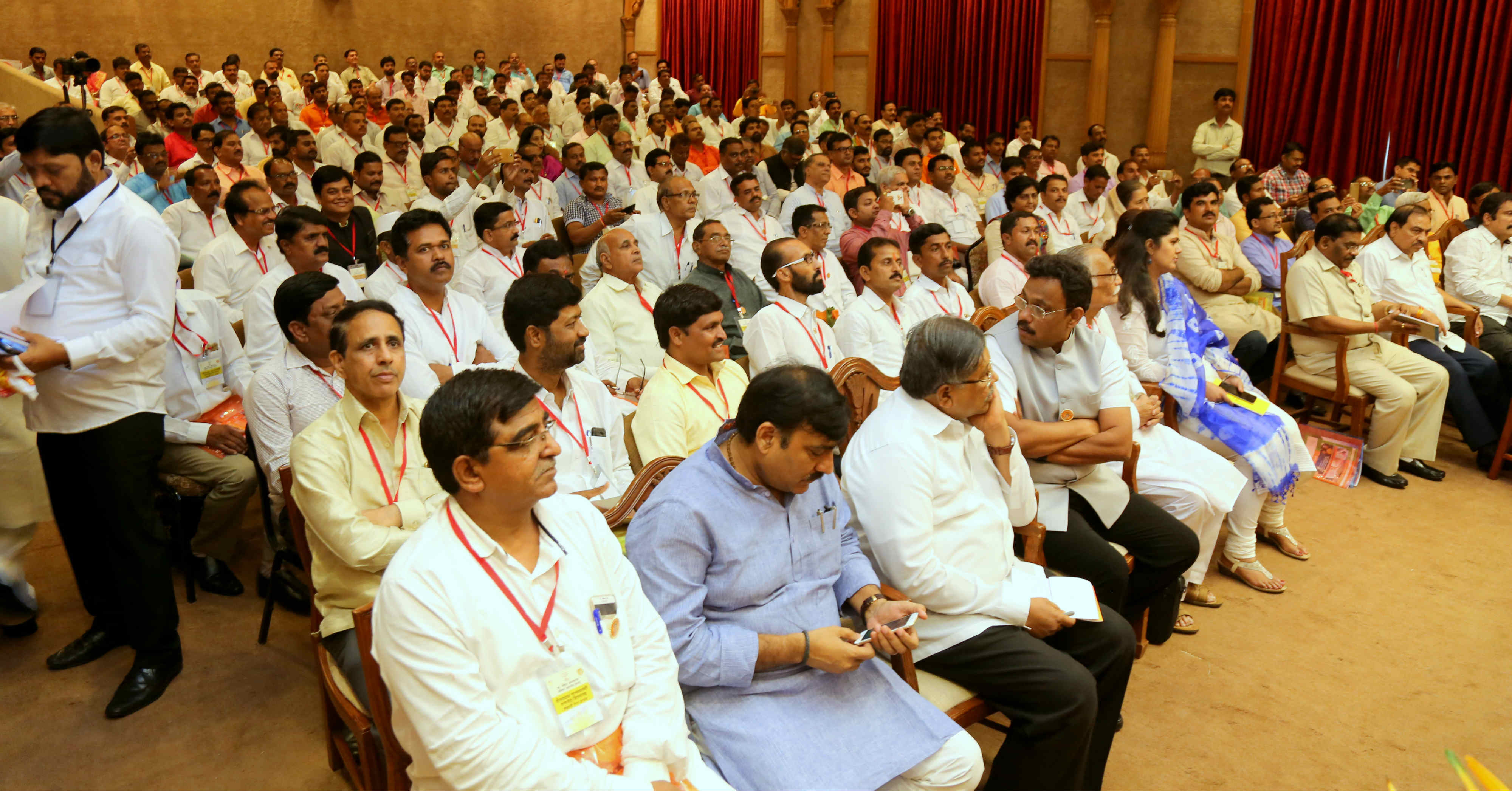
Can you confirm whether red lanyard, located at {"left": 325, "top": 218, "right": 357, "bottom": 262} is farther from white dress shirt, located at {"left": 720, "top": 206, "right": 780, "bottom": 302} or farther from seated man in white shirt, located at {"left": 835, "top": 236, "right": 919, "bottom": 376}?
seated man in white shirt, located at {"left": 835, "top": 236, "right": 919, "bottom": 376}

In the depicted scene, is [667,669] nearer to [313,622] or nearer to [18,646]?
[313,622]

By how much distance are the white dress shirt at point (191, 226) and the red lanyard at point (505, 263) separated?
1410 millimetres

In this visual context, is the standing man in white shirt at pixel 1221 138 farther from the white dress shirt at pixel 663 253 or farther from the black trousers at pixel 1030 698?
the black trousers at pixel 1030 698

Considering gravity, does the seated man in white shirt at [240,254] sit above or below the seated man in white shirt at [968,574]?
above

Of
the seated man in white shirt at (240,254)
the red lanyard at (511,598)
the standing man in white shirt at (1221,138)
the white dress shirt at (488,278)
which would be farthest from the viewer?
the standing man in white shirt at (1221,138)

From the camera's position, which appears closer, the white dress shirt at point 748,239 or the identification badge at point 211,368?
the identification badge at point 211,368

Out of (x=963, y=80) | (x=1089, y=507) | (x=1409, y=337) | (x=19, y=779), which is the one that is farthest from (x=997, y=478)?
(x=963, y=80)

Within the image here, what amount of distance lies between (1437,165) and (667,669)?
7514 mm

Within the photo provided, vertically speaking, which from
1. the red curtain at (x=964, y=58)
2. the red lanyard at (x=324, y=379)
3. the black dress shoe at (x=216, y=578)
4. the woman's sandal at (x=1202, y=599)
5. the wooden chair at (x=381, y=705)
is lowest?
the woman's sandal at (x=1202, y=599)

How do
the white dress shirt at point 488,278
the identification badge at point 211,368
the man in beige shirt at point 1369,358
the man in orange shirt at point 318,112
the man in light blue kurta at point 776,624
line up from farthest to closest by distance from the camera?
the man in orange shirt at point 318,112
the white dress shirt at point 488,278
the man in beige shirt at point 1369,358
the identification badge at point 211,368
the man in light blue kurta at point 776,624

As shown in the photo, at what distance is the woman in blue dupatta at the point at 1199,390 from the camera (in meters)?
3.71

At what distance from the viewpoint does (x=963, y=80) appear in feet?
38.7

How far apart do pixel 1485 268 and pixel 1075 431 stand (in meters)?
4.01

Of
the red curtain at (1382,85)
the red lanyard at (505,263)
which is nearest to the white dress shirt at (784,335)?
the red lanyard at (505,263)
